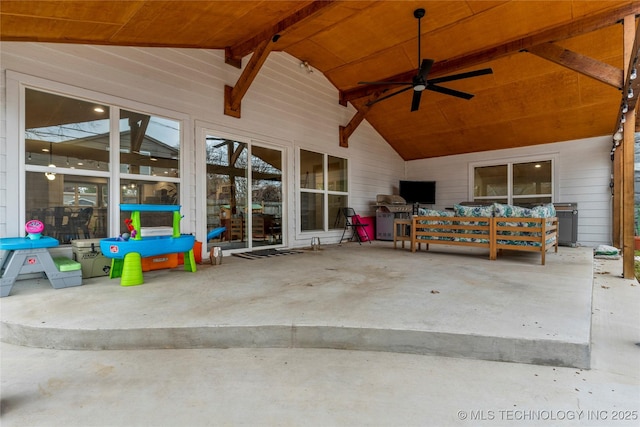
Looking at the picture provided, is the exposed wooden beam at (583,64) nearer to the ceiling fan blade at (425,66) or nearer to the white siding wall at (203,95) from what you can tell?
the ceiling fan blade at (425,66)

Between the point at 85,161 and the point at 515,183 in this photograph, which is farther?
the point at 515,183

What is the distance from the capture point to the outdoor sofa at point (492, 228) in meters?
4.38

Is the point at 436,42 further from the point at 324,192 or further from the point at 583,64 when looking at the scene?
the point at 324,192

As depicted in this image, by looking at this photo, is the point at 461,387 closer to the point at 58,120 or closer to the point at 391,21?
the point at 58,120

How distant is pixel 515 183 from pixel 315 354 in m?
8.00

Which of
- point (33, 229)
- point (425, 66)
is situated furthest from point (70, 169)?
point (425, 66)

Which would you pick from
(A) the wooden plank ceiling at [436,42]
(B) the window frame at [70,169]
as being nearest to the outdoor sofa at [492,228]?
(A) the wooden plank ceiling at [436,42]

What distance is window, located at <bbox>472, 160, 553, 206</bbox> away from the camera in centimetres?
742

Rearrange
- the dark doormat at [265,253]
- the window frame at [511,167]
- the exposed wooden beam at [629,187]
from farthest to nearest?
the window frame at [511,167] → the dark doormat at [265,253] → the exposed wooden beam at [629,187]

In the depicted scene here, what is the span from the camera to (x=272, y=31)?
4434 millimetres

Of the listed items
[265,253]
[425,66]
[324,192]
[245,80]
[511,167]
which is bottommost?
[265,253]

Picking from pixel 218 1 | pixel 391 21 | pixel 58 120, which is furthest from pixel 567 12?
pixel 58 120

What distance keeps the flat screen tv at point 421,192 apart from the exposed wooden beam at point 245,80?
5557 mm

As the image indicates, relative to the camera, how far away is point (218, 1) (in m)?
3.30
